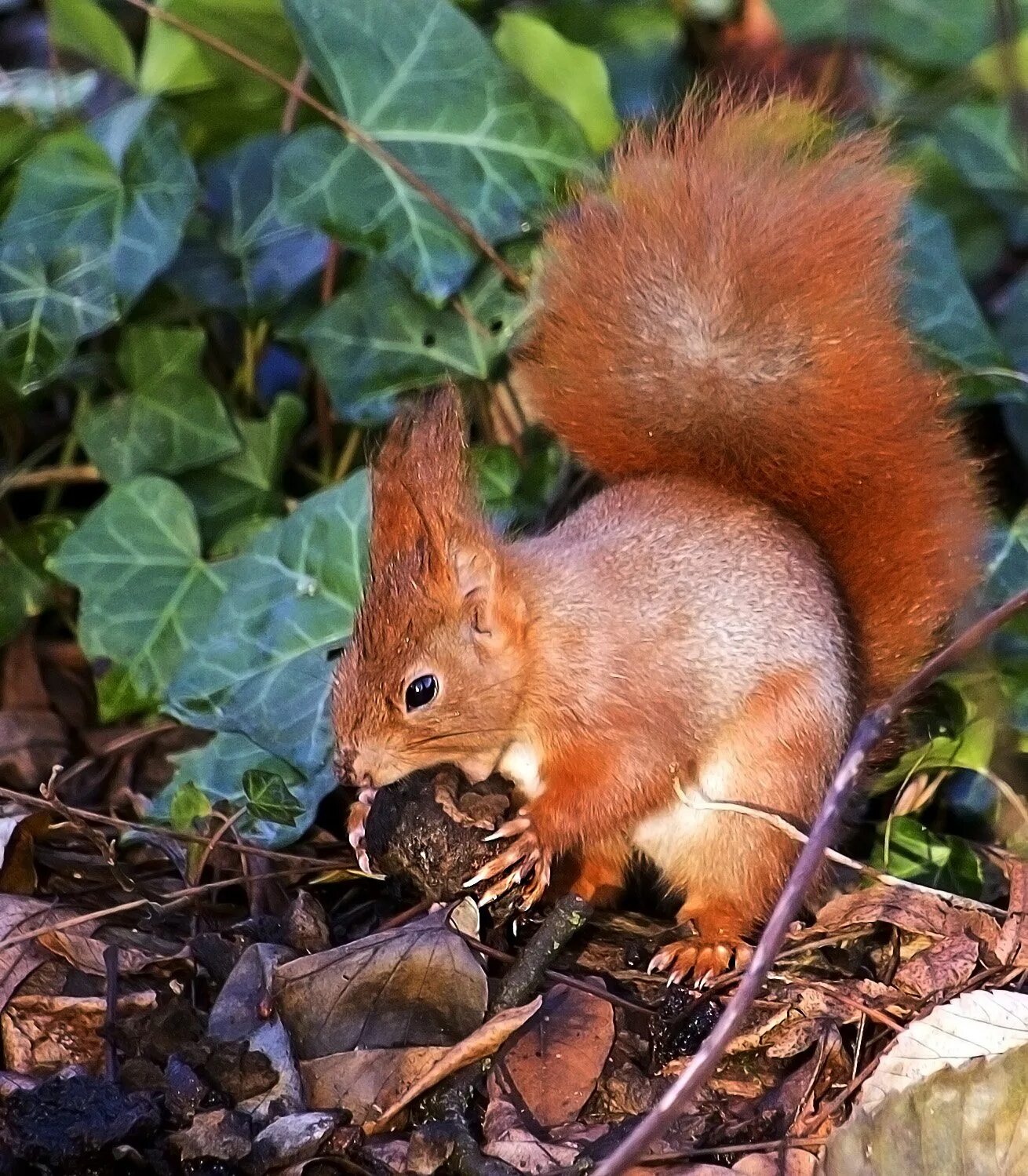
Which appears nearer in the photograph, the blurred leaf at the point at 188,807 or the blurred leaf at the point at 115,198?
the blurred leaf at the point at 188,807

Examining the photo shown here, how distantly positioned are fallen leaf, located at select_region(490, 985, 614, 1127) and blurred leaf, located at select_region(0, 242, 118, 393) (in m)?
0.98

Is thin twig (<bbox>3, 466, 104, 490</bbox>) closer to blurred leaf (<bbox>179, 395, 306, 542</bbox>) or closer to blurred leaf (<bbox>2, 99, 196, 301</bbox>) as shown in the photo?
blurred leaf (<bbox>179, 395, 306, 542</bbox>)

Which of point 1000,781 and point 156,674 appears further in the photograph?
point 156,674

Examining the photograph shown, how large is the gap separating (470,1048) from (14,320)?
1050mm

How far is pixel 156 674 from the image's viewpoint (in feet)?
6.14

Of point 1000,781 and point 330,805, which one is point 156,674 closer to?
point 330,805

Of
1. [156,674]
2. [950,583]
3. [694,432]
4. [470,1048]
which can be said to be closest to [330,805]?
[156,674]

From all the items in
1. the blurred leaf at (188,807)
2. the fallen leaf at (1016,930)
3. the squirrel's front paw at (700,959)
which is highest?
the blurred leaf at (188,807)

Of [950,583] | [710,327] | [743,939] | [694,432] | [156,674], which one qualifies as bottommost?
[743,939]

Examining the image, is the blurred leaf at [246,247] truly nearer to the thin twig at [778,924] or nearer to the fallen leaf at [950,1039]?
the thin twig at [778,924]

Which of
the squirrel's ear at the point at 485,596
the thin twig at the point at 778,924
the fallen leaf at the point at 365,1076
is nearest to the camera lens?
the thin twig at the point at 778,924

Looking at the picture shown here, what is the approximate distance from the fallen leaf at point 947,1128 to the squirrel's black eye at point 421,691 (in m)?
0.56

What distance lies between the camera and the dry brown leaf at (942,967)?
1.50 meters

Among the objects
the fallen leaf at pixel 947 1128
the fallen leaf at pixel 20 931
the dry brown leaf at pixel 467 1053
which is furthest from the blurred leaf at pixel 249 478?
the fallen leaf at pixel 947 1128
